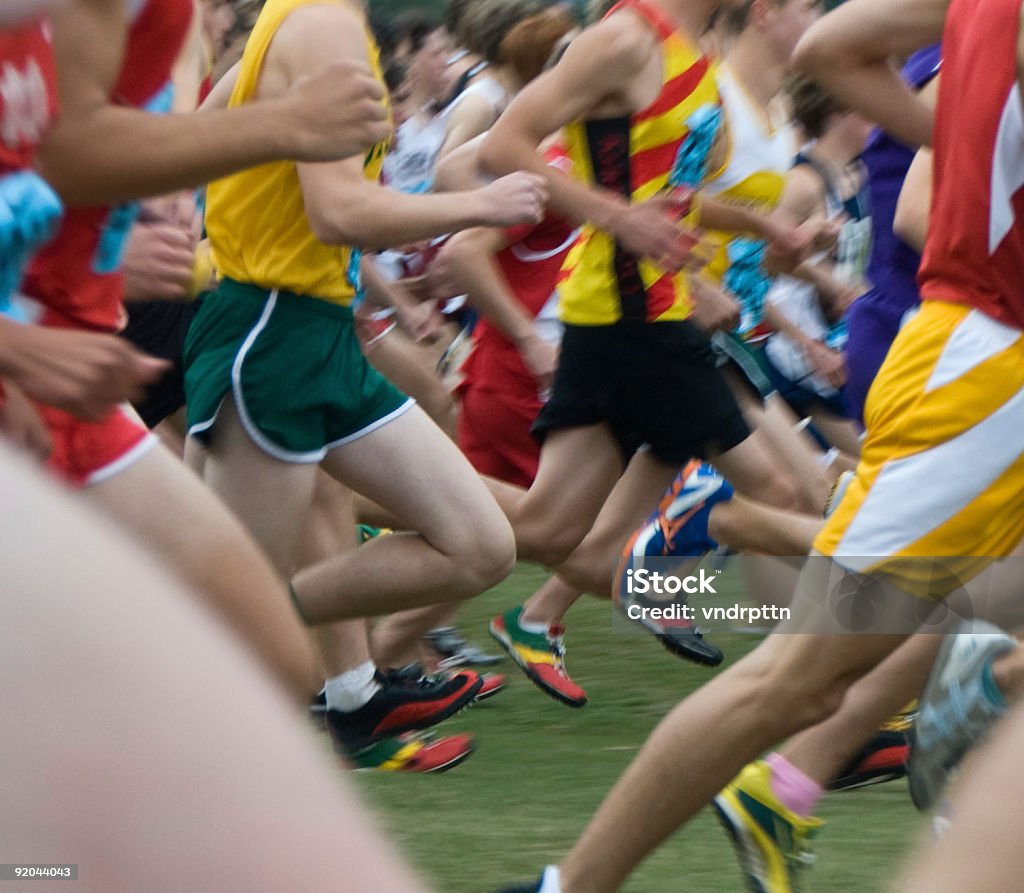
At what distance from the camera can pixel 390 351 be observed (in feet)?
21.4

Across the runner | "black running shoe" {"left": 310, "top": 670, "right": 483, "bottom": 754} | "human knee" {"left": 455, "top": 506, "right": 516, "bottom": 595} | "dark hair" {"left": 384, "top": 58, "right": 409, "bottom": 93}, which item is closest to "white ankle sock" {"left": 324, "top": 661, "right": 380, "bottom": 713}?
"black running shoe" {"left": 310, "top": 670, "right": 483, "bottom": 754}

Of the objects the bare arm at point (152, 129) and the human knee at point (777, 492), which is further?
the human knee at point (777, 492)

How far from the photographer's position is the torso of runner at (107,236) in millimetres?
2994

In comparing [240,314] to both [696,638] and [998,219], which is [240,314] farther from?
[696,638]

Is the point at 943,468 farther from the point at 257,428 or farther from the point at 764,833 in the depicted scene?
the point at 257,428

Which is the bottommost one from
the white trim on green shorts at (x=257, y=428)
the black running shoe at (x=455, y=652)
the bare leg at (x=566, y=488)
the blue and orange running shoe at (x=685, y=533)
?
the black running shoe at (x=455, y=652)

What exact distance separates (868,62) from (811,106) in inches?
116

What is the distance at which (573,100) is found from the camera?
4863mm

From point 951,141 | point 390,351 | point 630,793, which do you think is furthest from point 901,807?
point 390,351

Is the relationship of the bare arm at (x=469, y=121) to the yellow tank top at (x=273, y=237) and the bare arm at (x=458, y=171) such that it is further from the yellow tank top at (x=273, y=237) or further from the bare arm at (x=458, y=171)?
the yellow tank top at (x=273, y=237)

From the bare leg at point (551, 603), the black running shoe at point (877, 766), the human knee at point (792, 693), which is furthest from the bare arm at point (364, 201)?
the bare leg at point (551, 603)

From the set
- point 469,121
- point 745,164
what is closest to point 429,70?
point 469,121

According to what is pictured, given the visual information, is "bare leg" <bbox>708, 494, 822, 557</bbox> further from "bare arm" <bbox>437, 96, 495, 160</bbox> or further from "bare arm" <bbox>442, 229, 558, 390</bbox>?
"bare arm" <bbox>437, 96, 495, 160</bbox>

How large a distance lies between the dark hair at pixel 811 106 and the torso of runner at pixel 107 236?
147 inches
